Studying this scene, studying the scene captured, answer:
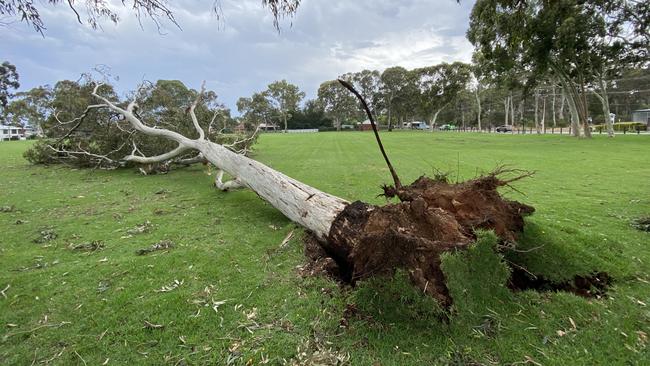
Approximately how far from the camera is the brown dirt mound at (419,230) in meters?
2.74

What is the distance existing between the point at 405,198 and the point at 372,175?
238 inches

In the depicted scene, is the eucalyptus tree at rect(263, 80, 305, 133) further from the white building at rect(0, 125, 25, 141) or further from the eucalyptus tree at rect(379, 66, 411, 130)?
the white building at rect(0, 125, 25, 141)

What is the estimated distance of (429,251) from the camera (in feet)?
9.15

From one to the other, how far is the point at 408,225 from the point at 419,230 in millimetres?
109

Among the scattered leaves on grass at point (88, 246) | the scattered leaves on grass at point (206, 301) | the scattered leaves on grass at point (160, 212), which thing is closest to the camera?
the scattered leaves on grass at point (206, 301)

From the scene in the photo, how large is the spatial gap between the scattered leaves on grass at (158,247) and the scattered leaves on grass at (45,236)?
1554 mm

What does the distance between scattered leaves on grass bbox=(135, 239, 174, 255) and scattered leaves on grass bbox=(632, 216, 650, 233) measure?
588cm

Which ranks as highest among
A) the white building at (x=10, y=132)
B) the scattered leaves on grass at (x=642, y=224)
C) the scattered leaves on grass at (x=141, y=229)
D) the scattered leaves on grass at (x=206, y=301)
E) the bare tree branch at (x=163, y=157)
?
the white building at (x=10, y=132)

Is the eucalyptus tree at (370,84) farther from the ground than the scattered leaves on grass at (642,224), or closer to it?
farther from the ground

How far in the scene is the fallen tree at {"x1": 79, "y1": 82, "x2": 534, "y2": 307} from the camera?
Result: 2.75 metres

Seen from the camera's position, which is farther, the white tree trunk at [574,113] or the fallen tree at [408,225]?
the white tree trunk at [574,113]

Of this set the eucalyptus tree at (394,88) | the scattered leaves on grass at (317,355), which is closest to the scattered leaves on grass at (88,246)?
the scattered leaves on grass at (317,355)

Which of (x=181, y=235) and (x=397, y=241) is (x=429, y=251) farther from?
(x=181, y=235)

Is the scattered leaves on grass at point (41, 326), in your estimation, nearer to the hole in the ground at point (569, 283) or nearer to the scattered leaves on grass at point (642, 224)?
the hole in the ground at point (569, 283)
